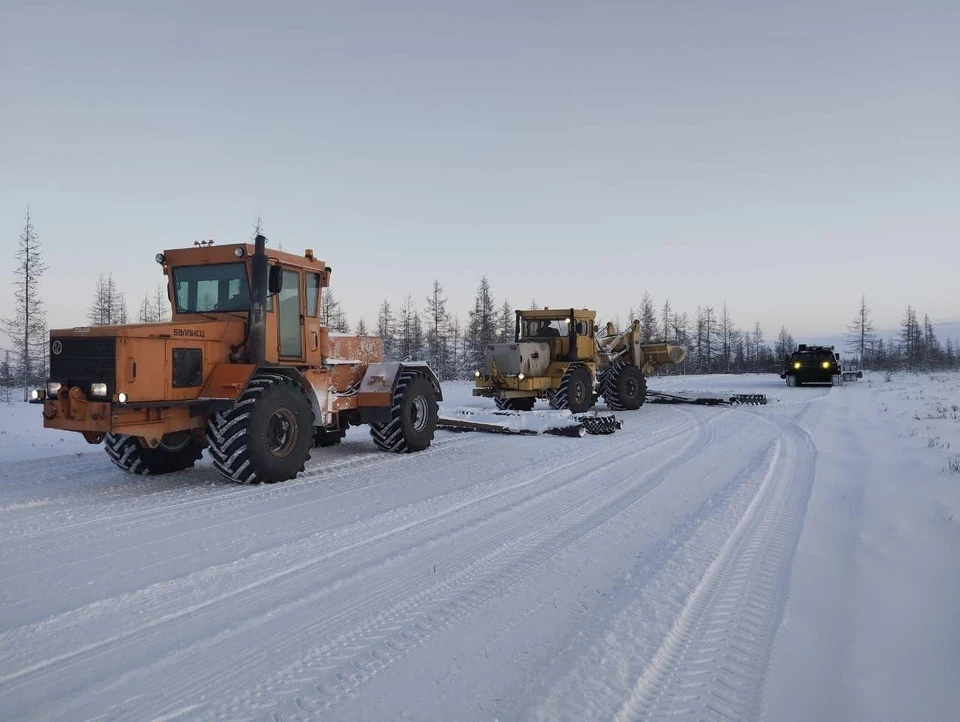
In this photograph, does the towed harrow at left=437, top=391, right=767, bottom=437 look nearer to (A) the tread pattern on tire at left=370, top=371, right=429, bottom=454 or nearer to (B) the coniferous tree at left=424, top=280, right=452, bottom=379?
(A) the tread pattern on tire at left=370, top=371, right=429, bottom=454

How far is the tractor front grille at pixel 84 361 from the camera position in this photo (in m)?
6.88

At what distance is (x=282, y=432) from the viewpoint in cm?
822

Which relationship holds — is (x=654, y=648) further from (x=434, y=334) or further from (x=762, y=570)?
(x=434, y=334)

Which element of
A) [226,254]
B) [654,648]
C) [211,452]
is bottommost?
[654,648]

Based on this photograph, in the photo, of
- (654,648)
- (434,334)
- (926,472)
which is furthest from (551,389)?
(434,334)

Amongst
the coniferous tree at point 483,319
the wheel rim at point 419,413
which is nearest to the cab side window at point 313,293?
the wheel rim at point 419,413

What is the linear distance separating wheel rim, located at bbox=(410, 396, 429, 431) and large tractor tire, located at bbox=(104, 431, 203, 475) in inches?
136

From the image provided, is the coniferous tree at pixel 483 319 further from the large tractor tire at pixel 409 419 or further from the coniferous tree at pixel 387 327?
the large tractor tire at pixel 409 419

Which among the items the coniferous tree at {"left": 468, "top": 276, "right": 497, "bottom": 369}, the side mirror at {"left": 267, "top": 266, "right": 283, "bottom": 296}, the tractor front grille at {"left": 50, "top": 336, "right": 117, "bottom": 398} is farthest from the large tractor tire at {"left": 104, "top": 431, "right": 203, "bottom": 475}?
the coniferous tree at {"left": 468, "top": 276, "right": 497, "bottom": 369}

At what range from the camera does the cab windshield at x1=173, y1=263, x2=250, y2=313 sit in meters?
8.28

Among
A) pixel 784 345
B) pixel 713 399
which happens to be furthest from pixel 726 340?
pixel 713 399

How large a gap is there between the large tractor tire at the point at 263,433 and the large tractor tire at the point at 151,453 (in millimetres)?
879

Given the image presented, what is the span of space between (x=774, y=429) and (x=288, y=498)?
33.7 feet

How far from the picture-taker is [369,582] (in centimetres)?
442
